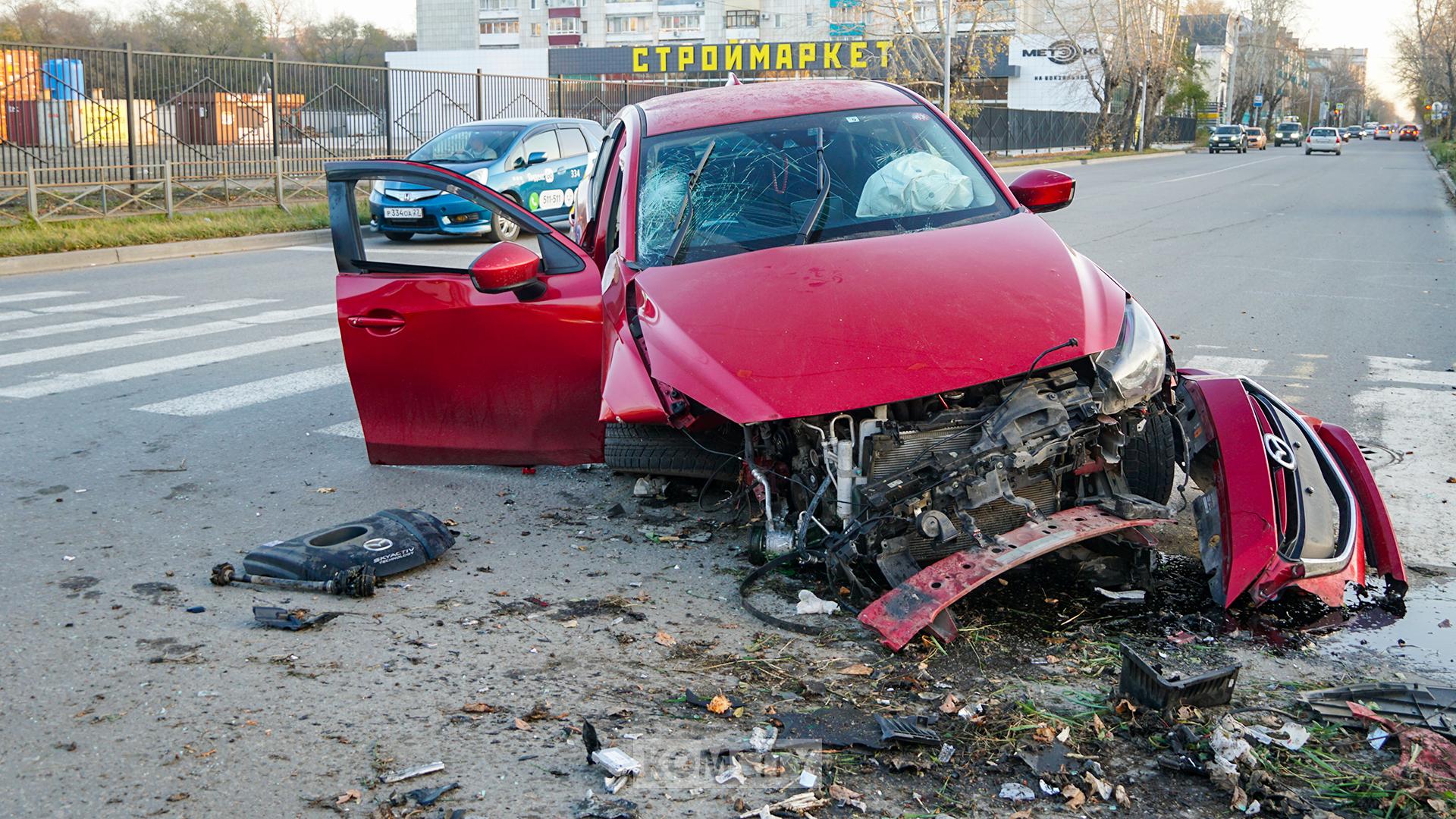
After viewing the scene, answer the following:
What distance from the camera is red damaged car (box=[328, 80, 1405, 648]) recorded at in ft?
13.1

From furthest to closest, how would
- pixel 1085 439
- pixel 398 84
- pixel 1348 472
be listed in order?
Answer: pixel 398 84, pixel 1348 472, pixel 1085 439

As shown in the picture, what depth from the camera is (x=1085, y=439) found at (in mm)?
4168

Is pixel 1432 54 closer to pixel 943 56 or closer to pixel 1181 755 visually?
pixel 943 56

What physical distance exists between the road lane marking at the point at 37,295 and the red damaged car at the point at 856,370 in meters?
7.78

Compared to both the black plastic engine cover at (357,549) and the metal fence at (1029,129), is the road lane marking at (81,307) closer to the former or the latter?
the black plastic engine cover at (357,549)

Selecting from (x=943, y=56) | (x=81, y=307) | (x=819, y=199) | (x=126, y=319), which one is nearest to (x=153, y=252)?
(x=81, y=307)

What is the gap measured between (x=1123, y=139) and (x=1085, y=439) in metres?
68.8

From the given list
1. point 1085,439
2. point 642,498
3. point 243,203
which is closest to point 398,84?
point 243,203

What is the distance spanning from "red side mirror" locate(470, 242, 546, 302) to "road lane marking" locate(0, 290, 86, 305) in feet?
27.7

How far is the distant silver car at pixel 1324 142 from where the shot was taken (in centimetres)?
6788

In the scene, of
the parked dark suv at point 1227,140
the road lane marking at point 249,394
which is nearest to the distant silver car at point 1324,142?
the parked dark suv at point 1227,140

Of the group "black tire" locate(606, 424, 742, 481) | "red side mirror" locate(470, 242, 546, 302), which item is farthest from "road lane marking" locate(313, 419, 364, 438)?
"black tire" locate(606, 424, 742, 481)

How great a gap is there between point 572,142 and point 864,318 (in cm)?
1583

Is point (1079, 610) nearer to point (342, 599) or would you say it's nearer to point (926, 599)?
point (926, 599)
